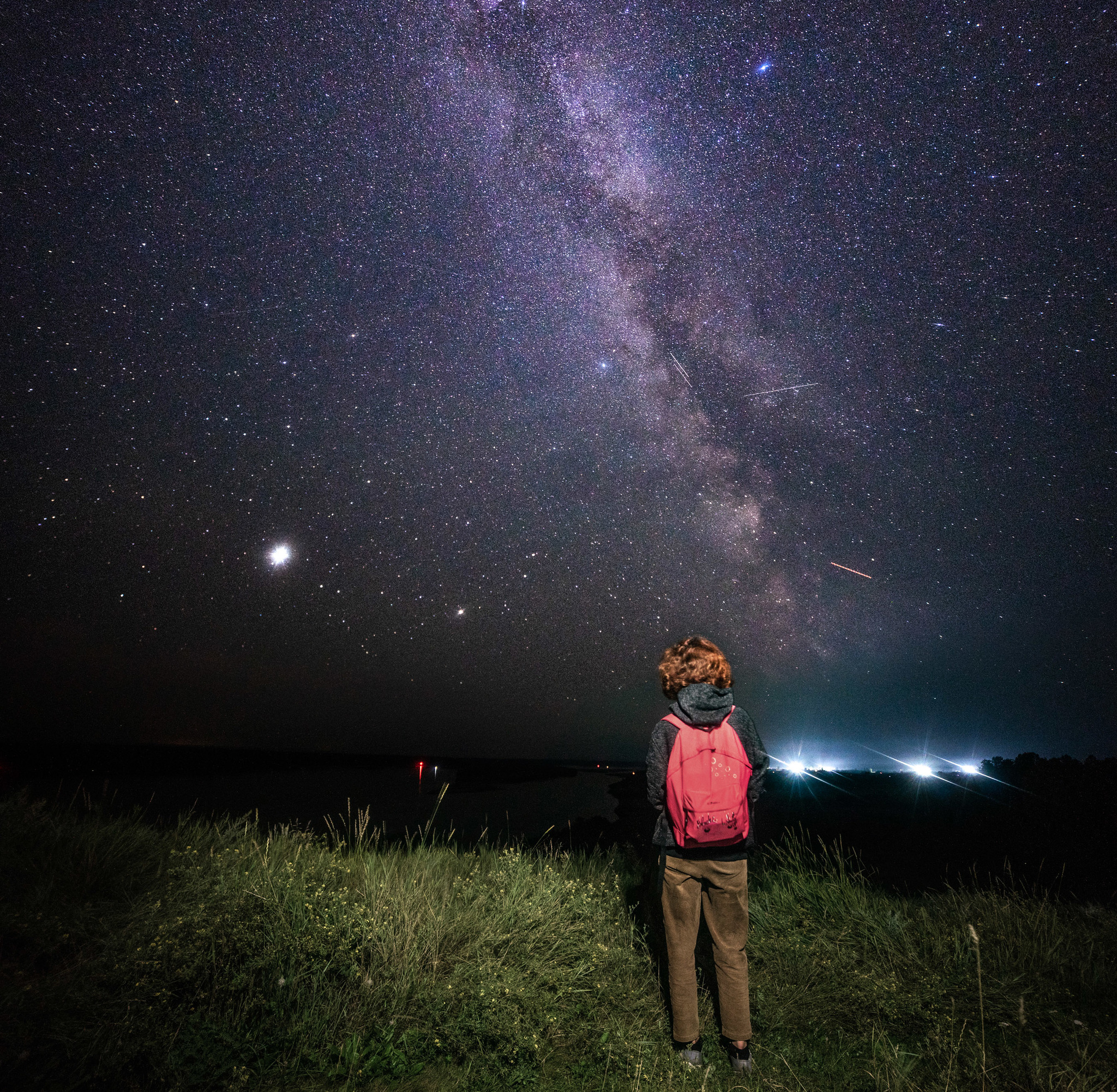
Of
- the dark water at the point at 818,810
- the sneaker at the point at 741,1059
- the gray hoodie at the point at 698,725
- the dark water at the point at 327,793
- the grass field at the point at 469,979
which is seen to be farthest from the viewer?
the dark water at the point at 327,793

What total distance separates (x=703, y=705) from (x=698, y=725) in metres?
0.12

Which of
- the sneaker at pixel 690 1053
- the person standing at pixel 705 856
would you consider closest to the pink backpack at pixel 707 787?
the person standing at pixel 705 856

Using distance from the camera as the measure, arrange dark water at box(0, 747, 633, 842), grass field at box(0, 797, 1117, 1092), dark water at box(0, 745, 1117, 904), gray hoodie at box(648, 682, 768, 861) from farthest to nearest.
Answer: dark water at box(0, 747, 633, 842)
dark water at box(0, 745, 1117, 904)
gray hoodie at box(648, 682, 768, 861)
grass field at box(0, 797, 1117, 1092)

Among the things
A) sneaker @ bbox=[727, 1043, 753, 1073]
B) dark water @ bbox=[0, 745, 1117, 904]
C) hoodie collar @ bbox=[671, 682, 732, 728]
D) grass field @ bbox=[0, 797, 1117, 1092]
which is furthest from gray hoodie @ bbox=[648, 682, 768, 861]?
dark water @ bbox=[0, 745, 1117, 904]

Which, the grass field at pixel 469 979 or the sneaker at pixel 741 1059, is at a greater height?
the grass field at pixel 469 979

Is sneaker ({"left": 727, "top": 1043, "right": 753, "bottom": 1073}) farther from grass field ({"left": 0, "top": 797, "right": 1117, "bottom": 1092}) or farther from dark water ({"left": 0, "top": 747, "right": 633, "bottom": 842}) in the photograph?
dark water ({"left": 0, "top": 747, "right": 633, "bottom": 842})

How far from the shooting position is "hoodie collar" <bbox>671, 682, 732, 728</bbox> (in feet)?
10.8

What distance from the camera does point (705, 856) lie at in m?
3.12

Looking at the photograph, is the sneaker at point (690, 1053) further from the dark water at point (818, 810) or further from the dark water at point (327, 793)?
the dark water at point (818, 810)

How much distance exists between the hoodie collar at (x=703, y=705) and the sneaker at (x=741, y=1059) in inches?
67.7

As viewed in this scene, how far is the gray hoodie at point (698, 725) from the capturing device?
Answer: 3268mm

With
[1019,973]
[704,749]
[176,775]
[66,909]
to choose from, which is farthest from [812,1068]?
[176,775]

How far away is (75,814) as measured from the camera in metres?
5.61

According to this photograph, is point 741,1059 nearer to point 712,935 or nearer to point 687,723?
point 712,935
